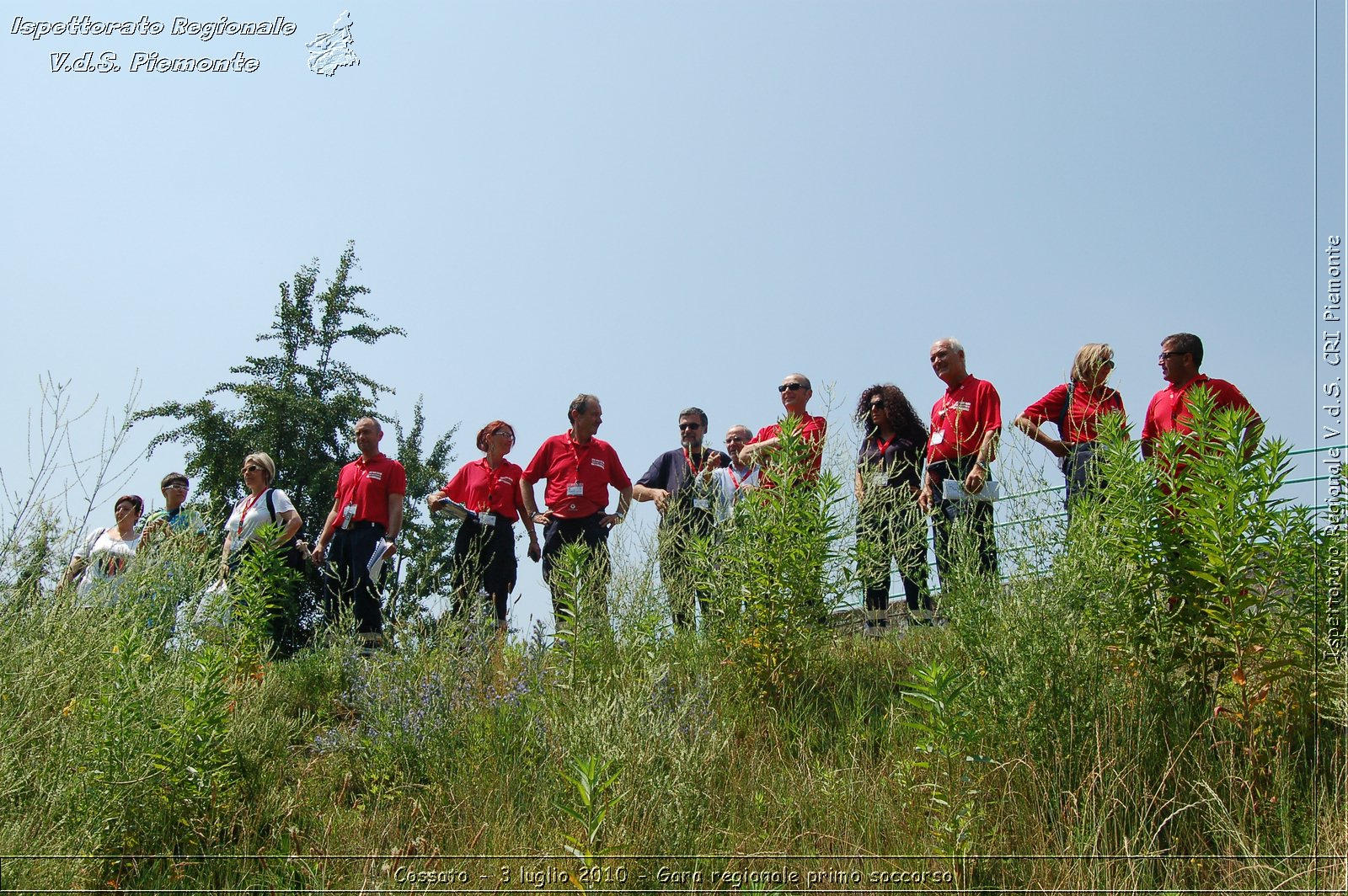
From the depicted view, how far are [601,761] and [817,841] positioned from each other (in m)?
0.90

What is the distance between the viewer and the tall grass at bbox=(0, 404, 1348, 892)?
137 inches

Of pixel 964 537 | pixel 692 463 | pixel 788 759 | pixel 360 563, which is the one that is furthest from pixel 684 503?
pixel 788 759

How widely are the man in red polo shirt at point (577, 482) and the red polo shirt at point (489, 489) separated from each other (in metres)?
0.22

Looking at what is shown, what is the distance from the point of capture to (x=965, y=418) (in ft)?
21.4

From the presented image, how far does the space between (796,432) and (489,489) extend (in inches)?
146

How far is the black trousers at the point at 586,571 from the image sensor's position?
5145 mm

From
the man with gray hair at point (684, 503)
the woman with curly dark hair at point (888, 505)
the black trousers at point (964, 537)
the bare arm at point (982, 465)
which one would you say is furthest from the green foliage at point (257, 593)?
the bare arm at point (982, 465)

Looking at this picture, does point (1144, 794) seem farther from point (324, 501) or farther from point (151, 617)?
point (324, 501)

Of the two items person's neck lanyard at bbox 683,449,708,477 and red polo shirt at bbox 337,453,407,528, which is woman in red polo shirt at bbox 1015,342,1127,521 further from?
red polo shirt at bbox 337,453,407,528

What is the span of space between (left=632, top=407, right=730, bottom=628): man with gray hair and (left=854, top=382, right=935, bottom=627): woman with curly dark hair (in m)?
0.86

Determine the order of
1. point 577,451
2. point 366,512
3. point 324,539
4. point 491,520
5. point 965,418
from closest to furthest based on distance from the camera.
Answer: point 965,418 < point 491,520 < point 577,451 < point 366,512 < point 324,539

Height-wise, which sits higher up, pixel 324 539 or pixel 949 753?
pixel 324 539

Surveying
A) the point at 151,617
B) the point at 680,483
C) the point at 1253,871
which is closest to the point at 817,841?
the point at 1253,871

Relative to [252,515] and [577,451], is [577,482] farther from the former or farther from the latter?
[252,515]
